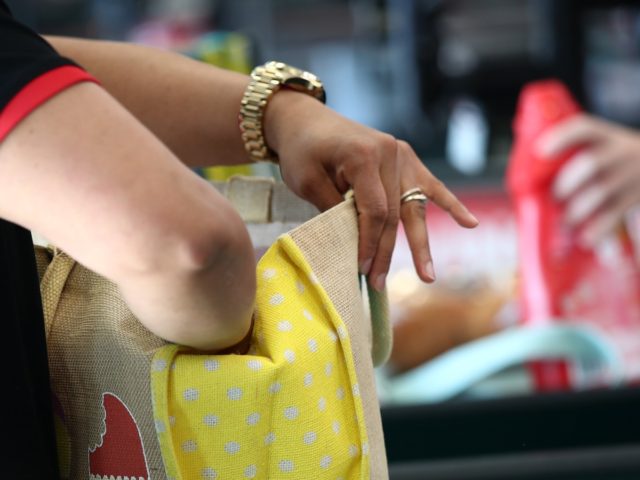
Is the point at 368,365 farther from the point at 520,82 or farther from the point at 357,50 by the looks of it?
the point at 357,50

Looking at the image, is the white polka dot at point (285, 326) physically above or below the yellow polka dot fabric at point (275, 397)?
above

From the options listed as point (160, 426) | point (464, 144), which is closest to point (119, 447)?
point (160, 426)

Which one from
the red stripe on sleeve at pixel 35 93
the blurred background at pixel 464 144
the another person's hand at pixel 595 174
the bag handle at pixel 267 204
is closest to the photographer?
the red stripe on sleeve at pixel 35 93

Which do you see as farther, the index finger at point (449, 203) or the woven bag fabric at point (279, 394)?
the index finger at point (449, 203)

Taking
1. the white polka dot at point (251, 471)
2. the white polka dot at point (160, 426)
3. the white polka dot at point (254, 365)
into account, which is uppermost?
the white polka dot at point (254, 365)

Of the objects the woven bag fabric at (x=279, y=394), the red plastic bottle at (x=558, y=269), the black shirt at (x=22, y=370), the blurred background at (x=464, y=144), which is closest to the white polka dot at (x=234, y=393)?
the woven bag fabric at (x=279, y=394)

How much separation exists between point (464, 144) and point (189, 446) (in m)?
2.41

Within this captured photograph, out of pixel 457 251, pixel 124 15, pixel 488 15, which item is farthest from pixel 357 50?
pixel 457 251

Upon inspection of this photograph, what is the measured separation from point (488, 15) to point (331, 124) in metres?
3.25

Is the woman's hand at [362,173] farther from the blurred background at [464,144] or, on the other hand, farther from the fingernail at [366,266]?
the blurred background at [464,144]

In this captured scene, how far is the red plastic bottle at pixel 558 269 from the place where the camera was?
6.05 feet

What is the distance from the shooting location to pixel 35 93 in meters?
0.54

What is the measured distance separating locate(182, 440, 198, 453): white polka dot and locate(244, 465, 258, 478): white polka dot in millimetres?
36

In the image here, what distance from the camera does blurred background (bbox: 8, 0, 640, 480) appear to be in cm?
167
